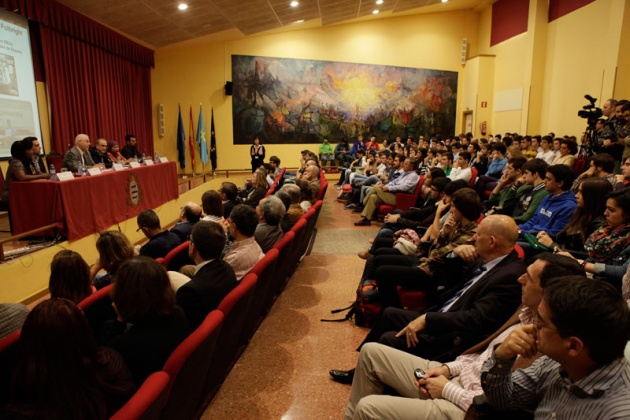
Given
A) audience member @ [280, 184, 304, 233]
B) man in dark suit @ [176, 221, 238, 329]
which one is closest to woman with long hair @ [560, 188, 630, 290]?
man in dark suit @ [176, 221, 238, 329]

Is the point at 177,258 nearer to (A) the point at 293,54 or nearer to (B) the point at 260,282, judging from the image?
(B) the point at 260,282

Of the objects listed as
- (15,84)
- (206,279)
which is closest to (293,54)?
(15,84)

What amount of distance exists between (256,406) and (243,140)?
1075cm

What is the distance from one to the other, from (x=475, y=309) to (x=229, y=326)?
45.7 inches

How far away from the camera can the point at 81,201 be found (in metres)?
4.86

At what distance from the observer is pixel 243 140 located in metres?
12.4

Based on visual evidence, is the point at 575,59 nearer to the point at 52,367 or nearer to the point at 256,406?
the point at 256,406

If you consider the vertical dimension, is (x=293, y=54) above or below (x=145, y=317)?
above

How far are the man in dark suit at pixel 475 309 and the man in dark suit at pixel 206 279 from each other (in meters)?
0.89

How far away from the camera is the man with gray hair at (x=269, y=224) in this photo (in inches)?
133

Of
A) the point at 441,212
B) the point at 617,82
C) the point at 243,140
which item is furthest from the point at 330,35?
the point at 441,212

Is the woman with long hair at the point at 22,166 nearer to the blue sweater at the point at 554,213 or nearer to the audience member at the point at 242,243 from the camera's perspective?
the audience member at the point at 242,243

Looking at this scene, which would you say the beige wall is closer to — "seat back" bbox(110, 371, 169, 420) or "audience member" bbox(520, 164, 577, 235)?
"audience member" bbox(520, 164, 577, 235)

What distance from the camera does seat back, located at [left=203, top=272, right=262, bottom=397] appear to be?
1905 mm
